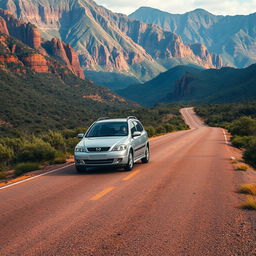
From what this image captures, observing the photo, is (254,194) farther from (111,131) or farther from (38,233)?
(111,131)

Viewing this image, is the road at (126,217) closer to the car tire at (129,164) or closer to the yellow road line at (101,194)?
the yellow road line at (101,194)

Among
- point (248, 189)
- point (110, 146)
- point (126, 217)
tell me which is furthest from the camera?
point (110, 146)

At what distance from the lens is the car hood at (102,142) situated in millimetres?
12148

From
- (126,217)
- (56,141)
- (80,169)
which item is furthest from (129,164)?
(56,141)

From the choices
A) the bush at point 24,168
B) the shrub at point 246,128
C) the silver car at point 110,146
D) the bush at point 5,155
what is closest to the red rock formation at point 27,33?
the shrub at point 246,128

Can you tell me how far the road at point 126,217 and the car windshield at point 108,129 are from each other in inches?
86.0

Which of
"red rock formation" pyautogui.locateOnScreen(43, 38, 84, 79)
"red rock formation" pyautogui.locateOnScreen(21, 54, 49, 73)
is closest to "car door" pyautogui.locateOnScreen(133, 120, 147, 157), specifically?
"red rock formation" pyautogui.locateOnScreen(21, 54, 49, 73)

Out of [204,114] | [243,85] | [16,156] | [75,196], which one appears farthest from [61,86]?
[75,196]

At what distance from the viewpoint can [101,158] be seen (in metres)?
12.0

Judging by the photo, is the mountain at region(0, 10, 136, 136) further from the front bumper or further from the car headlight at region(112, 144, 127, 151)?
the car headlight at region(112, 144, 127, 151)

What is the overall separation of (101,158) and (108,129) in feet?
6.20

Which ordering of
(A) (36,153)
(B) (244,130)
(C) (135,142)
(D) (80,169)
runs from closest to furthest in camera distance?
(D) (80,169)
(C) (135,142)
(A) (36,153)
(B) (244,130)

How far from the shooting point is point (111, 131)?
44.4 ft

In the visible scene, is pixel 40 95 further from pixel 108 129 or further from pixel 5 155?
pixel 108 129
